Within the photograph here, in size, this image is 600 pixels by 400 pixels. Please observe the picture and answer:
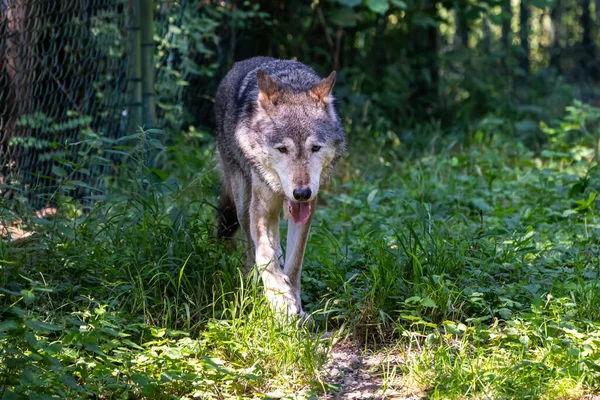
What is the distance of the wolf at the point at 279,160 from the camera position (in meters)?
4.10

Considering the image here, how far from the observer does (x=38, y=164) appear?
221 inches

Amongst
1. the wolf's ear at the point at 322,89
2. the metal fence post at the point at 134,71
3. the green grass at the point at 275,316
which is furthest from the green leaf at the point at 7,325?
the metal fence post at the point at 134,71

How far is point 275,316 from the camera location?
3.78 meters

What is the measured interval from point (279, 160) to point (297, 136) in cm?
16

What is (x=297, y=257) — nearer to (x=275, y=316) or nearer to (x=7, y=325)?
(x=275, y=316)

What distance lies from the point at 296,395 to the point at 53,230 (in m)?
1.79

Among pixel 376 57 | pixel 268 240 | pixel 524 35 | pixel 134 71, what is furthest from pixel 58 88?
pixel 524 35

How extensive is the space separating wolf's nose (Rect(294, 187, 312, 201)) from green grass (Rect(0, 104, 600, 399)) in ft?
1.71

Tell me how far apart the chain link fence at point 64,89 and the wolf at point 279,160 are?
0.84 meters

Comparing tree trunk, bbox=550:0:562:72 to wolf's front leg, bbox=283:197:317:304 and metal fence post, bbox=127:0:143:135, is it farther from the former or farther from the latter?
wolf's front leg, bbox=283:197:317:304

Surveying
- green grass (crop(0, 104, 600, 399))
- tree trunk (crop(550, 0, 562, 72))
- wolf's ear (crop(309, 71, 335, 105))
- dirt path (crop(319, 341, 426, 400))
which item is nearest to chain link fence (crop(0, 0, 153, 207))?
green grass (crop(0, 104, 600, 399))

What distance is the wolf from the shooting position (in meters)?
4.10

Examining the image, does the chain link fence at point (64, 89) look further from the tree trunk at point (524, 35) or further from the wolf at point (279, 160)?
the tree trunk at point (524, 35)

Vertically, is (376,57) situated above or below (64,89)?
above
